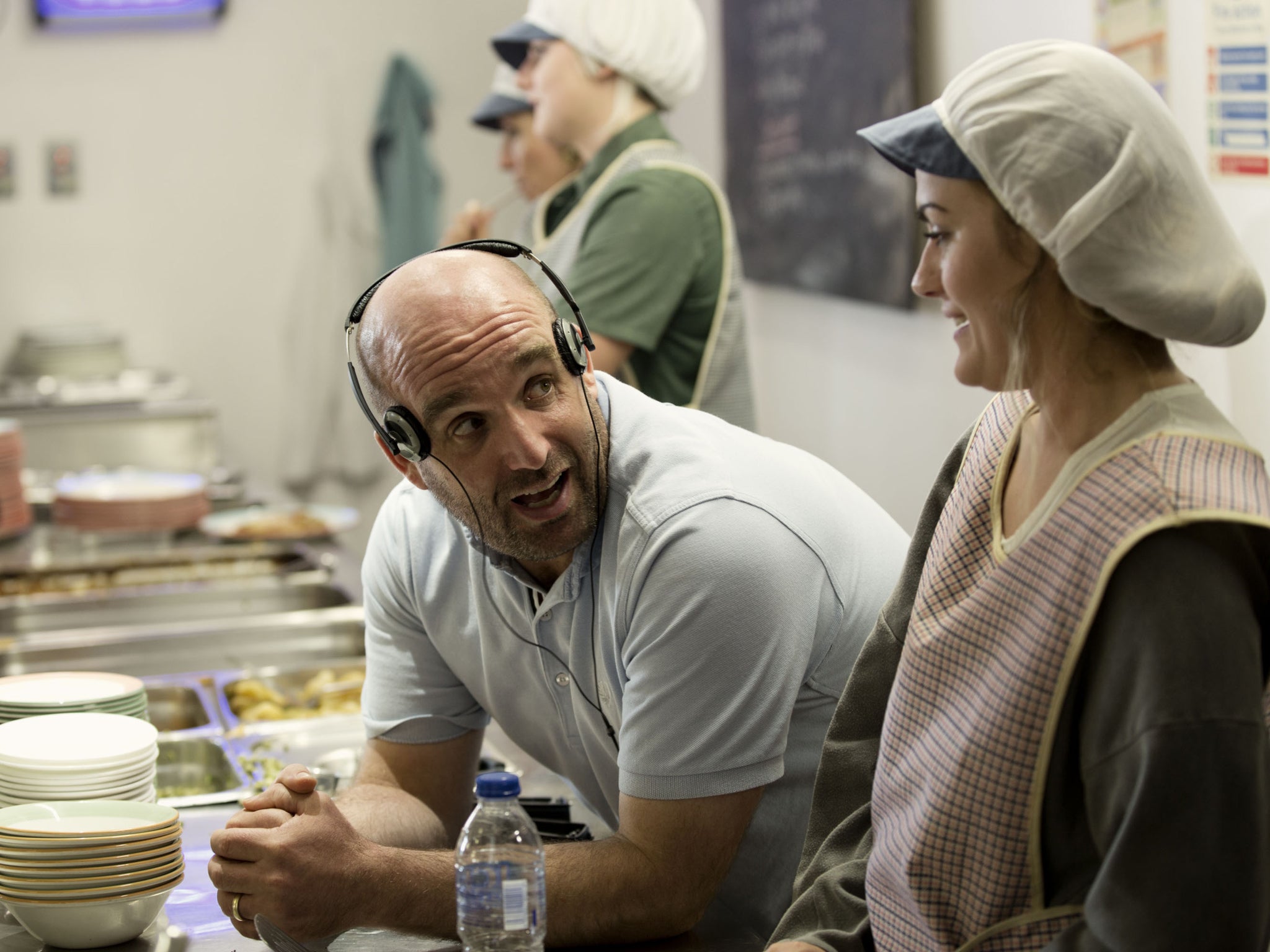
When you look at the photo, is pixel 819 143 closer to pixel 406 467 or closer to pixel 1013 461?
pixel 406 467

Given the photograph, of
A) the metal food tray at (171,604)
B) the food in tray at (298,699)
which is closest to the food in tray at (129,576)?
the metal food tray at (171,604)

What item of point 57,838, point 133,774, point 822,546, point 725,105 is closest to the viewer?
point 57,838

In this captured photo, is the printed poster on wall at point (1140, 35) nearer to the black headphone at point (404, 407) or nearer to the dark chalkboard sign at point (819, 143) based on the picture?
the dark chalkboard sign at point (819, 143)

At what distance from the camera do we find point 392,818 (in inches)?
67.7

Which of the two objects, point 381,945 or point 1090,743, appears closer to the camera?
point 1090,743

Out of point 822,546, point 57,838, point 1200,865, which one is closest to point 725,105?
point 822,546

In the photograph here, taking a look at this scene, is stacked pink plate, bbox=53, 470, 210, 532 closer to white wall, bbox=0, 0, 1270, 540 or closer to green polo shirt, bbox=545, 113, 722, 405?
green polo shirt, bbox=545, 113, 722, 405

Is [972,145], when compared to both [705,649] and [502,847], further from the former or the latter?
[502,847]

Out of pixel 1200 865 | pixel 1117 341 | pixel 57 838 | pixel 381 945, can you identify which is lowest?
pixel 381 945

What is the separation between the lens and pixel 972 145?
1042 millimetres

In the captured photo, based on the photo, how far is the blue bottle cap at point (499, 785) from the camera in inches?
49.2

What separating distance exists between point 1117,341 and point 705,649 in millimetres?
545

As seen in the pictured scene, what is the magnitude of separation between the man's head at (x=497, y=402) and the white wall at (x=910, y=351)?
3.32ft

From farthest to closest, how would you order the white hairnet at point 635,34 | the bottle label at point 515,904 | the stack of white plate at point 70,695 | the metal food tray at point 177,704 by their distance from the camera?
the white hairnet at point 635,34, the metal food tray at point 177,704, the stack of white plate at point 70,695, the bottle label at point 515,904
